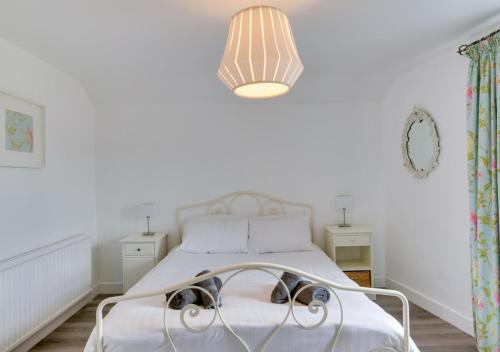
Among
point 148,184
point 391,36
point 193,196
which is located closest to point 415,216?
point 391,36

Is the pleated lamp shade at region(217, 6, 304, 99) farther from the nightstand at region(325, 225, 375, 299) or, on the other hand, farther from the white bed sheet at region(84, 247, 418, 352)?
the nightstand at region(325, 225, 375, 299)

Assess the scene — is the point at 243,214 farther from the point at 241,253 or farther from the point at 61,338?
the point at 61,338

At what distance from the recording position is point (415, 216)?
3.20 m

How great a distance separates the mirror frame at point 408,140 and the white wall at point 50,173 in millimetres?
3523

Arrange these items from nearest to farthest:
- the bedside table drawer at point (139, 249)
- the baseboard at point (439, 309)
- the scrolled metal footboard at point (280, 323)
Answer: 1. the scrolled metal footboard at point (280, 323)
2. the baseboard at point (439, 309)
3. the bedside table drawer at point (139, 249)

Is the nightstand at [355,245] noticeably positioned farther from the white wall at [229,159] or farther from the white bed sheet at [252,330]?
the white bed sheet at [252,330]

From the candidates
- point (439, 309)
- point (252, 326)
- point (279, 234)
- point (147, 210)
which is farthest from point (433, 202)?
point (147, 210)

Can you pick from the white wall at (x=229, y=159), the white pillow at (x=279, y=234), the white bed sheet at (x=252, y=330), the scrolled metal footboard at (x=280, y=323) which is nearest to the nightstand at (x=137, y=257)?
the white wall at (x=229, y=159)

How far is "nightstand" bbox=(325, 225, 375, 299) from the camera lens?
129 inches

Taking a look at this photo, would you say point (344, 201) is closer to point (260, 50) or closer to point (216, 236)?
point (216, 236)

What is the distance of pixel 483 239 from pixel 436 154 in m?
0.93

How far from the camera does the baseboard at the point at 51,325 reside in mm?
2410

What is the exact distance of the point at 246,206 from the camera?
3.70 metres

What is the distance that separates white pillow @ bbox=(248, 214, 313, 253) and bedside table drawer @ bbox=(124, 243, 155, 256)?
104 cm
